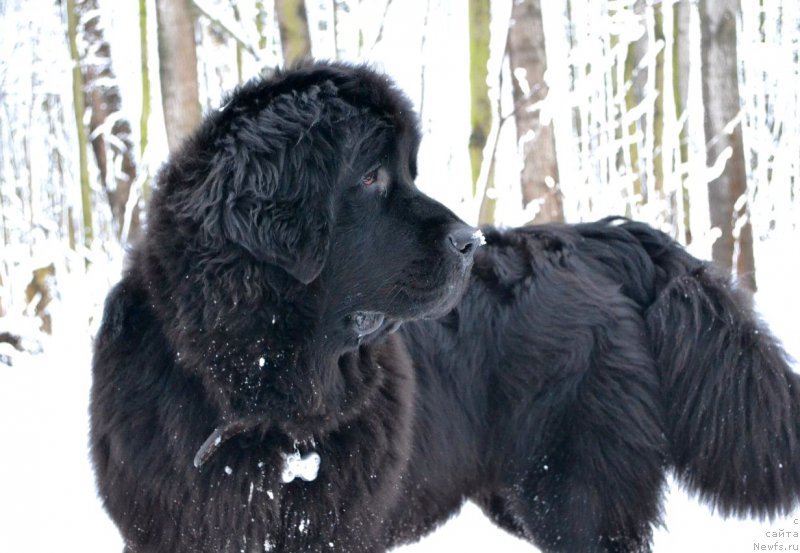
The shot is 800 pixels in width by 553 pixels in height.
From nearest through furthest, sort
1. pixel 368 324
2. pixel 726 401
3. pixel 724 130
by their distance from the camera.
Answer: pixel 368 324 → pixel 726 401 → pixel 724 130

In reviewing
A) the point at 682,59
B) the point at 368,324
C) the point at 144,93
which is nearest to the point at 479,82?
the point at 144,93

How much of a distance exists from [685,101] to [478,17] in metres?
4.53

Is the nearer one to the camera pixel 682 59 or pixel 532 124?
pixel 532 124

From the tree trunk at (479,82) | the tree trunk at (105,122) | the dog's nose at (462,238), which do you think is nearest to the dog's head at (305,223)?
the dog's nose at (462,238)

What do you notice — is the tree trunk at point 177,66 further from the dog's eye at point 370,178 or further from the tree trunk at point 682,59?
the tree trunk at point 682,59

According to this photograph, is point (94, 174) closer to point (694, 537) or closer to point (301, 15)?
point (301, 15)

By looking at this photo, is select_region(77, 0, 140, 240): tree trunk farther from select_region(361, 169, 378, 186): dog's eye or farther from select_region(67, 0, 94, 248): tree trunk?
select_region(361, 169, 378, 186): dog's eye

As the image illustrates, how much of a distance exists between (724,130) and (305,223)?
6.50 meters

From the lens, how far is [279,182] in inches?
101

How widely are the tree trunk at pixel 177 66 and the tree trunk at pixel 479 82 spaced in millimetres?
2330

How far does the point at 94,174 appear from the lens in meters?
12.4

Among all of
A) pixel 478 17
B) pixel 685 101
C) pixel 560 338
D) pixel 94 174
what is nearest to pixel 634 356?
pixel 560 338

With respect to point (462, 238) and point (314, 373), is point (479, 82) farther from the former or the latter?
point (314, 373)

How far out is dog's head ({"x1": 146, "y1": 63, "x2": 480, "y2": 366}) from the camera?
2553 mm
